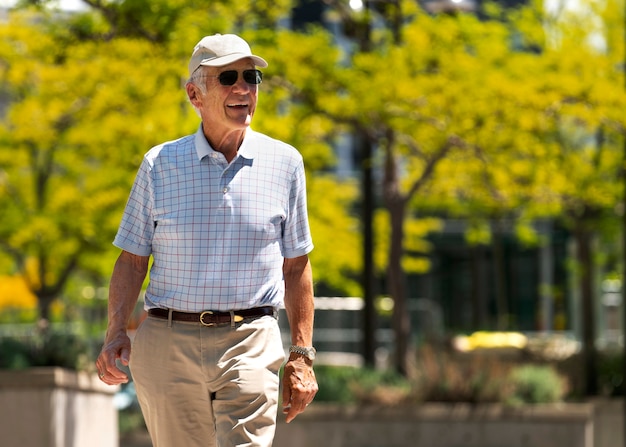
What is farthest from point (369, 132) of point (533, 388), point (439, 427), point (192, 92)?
point (192, 92)

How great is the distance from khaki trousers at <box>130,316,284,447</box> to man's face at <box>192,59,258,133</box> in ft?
2.25

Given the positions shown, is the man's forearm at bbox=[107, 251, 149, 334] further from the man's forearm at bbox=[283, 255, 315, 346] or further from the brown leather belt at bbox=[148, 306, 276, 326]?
the man's forearm at bbox=[283, 255, 315, 346]

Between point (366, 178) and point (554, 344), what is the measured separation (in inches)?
276

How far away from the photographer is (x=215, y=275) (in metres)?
Answer: 4.42

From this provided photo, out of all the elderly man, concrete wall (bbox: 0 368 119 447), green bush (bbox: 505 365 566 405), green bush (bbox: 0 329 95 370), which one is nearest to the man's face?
the elderly man

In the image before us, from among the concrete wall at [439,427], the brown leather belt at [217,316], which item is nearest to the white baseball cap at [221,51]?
the brown leather belt at [217,316]

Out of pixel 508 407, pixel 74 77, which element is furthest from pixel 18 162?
pixel 508 407

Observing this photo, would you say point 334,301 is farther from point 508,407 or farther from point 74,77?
point 508,407

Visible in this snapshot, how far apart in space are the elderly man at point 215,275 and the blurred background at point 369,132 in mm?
5956

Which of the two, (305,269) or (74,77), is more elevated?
(74,77)

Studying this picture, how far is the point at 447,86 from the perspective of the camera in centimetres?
1480

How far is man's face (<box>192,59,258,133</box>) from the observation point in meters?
4.50

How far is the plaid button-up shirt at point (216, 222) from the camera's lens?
442 cm

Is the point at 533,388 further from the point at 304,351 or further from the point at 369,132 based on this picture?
the point at 304,351
